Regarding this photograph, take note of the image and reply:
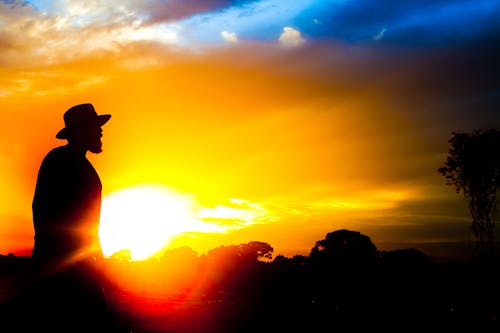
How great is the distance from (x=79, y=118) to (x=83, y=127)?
11 cm

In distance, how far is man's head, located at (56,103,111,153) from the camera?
5.21 meters

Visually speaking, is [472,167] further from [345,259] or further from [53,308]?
[53,308]

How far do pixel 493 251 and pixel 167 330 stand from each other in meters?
34.0

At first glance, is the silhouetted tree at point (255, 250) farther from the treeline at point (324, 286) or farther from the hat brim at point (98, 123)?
the hat brim at point (98, 123)

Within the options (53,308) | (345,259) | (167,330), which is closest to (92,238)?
(53,308)

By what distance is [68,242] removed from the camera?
457cm

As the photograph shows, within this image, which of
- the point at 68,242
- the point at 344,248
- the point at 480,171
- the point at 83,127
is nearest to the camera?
the point at 68,242

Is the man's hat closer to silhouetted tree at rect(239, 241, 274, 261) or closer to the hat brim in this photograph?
the hat brim

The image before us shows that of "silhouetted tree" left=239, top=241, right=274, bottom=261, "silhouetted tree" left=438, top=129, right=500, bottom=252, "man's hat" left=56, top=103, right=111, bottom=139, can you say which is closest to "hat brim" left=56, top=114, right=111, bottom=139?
"man's hat" left=56, top=103, right=111, bottom=139

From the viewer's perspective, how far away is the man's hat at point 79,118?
525 cm

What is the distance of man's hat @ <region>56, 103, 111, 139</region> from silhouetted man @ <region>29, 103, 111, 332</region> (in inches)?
3.5

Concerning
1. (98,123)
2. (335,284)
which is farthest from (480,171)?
(98,123)

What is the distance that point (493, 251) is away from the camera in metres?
44.6

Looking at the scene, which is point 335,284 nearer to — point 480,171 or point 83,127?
point 480,171
